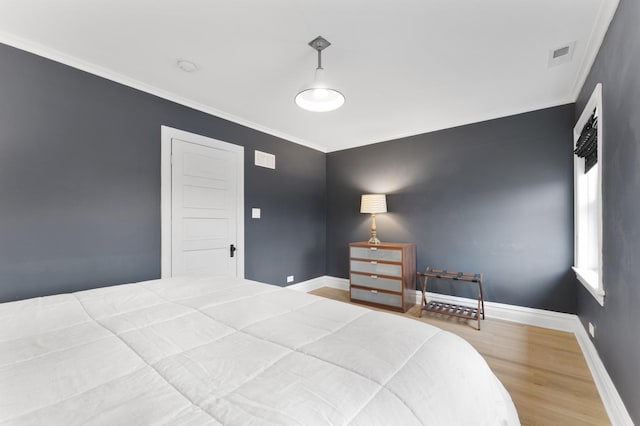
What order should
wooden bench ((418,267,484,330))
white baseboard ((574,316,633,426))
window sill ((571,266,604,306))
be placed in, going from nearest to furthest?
white baseboard ((574,316,633,426)) → window sill ((571,266,604,306)) → wooden bench ((418,267,484,330))

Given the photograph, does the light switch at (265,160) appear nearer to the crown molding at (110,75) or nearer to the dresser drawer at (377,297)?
the crown molding at (110,75)

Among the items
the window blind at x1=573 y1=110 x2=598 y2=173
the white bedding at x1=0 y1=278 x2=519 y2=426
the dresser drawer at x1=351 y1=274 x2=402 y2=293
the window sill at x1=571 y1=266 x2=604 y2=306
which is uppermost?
the window blind at x1=573 y1=110 x2=598 y2=173

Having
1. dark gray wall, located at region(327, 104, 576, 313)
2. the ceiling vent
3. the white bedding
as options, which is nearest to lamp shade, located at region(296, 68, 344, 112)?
the white bedding

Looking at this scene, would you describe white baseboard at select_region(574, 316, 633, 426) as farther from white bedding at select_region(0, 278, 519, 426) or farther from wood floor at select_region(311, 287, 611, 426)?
white bedding at select_region(0, 278, 519, 426)

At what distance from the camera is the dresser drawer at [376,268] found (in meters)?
3.48

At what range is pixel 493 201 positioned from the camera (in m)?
3.25

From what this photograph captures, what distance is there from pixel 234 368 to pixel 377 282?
→ 9.87 ft

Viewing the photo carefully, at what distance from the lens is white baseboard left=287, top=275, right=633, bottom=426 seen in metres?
1.59

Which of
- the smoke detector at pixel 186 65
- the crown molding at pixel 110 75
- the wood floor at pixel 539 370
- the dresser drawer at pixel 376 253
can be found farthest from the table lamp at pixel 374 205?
the smoke detector at pixel 186 65

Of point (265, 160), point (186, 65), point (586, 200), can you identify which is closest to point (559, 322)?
point (586, 200)

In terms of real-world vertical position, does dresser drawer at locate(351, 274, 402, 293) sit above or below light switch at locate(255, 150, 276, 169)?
below

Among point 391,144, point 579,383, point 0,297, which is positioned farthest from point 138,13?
point 579,383

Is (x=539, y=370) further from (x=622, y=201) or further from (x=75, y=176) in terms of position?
(x=75, y=176)

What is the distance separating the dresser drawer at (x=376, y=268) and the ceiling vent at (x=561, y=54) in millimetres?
2419
